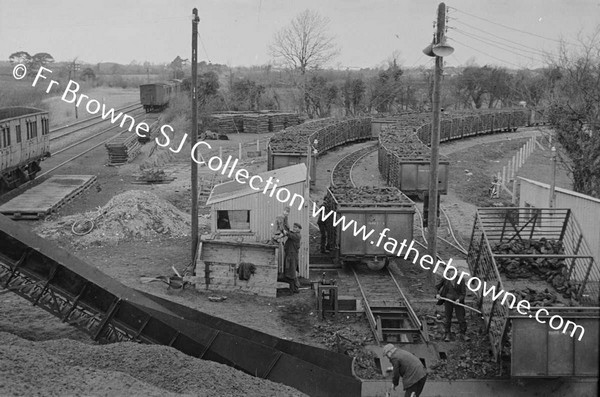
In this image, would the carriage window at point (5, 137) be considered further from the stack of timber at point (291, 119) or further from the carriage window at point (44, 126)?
the stack of timber at point (291, 119)

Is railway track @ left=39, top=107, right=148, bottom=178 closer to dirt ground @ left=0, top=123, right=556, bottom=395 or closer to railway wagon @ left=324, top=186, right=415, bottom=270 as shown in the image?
dirt ground @ left=0, top=123, right=556, bottom=395

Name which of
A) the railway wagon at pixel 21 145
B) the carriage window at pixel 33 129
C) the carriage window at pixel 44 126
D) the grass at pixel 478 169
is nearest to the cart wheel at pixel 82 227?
the railway wagon at pixel 21 145

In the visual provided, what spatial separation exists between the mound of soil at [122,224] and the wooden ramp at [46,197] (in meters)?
1.07

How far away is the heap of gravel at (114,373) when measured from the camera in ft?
26.6

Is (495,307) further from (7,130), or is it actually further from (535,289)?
(7,130)

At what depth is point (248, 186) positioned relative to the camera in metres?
17.3

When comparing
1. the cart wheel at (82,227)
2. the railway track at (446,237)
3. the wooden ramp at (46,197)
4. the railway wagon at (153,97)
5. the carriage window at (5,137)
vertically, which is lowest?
the railway track at (446,237)

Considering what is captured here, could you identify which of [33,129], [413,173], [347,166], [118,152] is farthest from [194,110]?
[118,152]

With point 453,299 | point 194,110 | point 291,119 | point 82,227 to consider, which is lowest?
point 82,227

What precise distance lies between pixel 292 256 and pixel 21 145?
55.5ft

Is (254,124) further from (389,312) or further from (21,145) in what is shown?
(389,312)

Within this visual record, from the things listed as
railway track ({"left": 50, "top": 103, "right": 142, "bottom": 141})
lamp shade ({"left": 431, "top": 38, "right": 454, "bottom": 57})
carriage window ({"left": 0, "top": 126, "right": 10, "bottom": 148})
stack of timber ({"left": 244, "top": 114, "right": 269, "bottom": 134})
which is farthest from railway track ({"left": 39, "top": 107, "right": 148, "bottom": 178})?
lamp shade ({"left": 431, "top": 38, "right": 454, "bottom": 57})

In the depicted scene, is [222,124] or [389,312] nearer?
[389,312]

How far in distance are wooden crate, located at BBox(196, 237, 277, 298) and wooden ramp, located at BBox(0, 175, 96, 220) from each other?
31.4 ft
